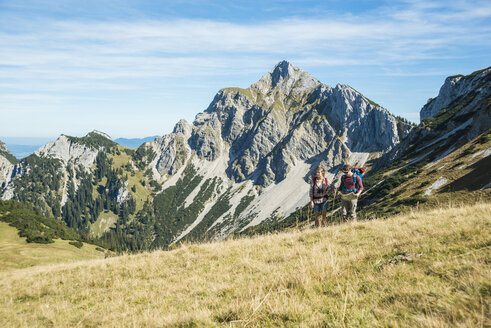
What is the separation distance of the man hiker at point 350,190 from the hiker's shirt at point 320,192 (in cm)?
94

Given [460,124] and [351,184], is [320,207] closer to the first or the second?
[351,184]

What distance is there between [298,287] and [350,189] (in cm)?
1061

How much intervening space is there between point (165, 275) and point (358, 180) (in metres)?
11.2

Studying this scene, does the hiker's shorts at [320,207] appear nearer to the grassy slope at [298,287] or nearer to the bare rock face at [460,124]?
the grassy slope at [298,287]

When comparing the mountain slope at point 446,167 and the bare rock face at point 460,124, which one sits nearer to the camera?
the mountain slope at point 446,167

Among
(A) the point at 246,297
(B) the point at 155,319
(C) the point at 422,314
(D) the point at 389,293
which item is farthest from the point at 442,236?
(B) the point at 155,319

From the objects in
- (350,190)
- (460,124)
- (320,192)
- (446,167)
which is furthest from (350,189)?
(460,124)

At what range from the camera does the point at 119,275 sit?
935 centimetres

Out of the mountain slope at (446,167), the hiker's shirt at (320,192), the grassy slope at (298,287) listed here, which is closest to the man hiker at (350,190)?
the hiker's shirt at (320,192)

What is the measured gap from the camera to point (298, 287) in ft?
16.2

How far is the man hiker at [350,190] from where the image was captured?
46.8 ft

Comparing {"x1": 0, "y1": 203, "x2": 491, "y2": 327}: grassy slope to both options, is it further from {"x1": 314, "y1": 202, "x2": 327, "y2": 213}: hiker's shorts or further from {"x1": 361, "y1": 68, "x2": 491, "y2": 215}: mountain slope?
{"x1": 361, "y1": 68, "x2": 491, "y2": 215}: mountain slope

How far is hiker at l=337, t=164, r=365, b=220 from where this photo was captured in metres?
14.3

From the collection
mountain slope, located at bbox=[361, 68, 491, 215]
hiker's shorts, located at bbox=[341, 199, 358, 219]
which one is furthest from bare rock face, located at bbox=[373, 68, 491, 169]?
hiker's shorts, located at bbox=[341, 199, 358, 219]
